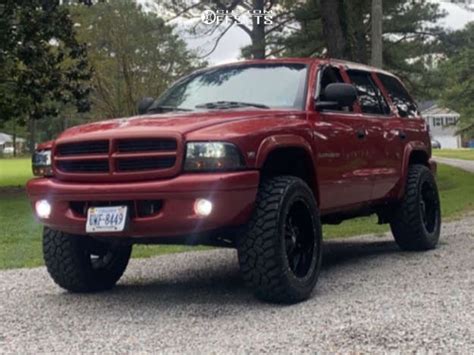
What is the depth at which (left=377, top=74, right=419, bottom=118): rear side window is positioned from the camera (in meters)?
8.05

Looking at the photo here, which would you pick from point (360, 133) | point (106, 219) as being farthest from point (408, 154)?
point (106, 219)

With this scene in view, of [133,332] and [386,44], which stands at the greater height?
[386,44]

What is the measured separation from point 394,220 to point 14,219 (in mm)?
8544

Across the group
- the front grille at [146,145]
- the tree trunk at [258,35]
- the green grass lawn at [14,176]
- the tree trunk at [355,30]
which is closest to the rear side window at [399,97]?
the front grille at [146,145]

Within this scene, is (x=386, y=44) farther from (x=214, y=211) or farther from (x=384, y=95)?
(x=214, y=211)

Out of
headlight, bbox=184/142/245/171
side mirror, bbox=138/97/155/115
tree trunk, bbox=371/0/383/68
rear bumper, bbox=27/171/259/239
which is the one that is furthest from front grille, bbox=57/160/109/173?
tree trunk, bbox=371/0/383/68

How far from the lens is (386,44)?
27.1 m

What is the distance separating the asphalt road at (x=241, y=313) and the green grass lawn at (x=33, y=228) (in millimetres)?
1387

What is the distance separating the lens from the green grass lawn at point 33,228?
8.84 meters

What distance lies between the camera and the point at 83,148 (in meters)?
5.30

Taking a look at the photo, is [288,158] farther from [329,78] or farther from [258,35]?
[258,35]

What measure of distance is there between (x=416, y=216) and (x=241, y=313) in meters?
3.28

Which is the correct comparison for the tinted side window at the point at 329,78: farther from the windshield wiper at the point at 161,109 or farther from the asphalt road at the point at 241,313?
the asphalt road at the point at 241,313

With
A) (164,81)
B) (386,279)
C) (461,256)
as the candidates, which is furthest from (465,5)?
(386,279)
